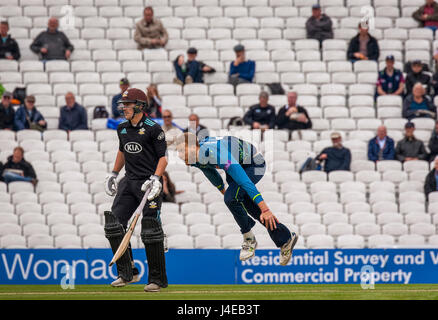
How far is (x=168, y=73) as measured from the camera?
1850 cm

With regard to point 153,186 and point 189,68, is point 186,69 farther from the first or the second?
point 153,186

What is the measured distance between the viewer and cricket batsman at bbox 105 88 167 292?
32.4 feet

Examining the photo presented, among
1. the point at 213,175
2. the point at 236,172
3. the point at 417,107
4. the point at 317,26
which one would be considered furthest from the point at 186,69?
the point at 236,172

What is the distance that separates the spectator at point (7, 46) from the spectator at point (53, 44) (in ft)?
1.25

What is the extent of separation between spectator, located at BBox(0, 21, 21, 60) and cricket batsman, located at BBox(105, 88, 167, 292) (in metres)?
9.63

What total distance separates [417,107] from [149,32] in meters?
6.20

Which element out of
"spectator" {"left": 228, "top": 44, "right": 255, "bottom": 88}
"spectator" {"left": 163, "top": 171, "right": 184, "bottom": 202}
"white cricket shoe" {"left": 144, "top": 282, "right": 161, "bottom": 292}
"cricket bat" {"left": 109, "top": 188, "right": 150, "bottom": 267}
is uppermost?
"spectator" {"left": 228, "top": 44, "right": 255, "bottom": 88}

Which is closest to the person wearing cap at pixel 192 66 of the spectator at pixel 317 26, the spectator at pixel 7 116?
the spectator at pixel 317 26

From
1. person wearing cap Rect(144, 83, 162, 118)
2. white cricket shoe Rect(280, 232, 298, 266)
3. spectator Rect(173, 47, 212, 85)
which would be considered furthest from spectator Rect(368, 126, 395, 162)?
white cricket shoe Rect(280, 232, 298, 266)

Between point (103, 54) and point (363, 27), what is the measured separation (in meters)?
6.02

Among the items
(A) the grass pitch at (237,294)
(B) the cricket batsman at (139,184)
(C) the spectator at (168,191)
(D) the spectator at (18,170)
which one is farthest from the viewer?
(D) the spectator at (18,170)

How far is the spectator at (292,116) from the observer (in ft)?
55.5

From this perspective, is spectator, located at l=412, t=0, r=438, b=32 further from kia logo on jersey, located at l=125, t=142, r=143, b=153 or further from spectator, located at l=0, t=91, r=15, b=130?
kia logo on jersey, located at l=125, t=142, r=143, b=153

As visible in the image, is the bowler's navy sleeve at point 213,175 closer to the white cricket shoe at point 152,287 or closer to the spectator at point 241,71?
the white cricket shoe at point 152,287
